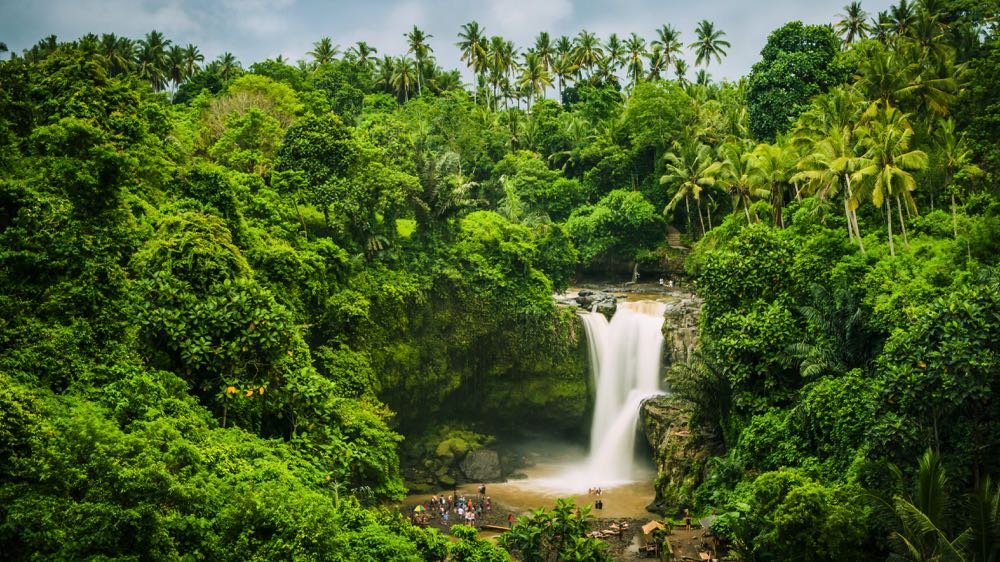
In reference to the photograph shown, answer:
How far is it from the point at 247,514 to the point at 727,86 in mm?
55132

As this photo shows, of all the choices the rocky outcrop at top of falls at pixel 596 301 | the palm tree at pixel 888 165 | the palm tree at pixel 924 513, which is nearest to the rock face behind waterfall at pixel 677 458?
the rocky outcrop at top of falls at pixel 596 301

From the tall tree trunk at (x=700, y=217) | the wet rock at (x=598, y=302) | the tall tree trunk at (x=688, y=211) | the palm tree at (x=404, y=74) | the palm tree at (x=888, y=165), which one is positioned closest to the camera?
the palm tree at (x=888, y=165)

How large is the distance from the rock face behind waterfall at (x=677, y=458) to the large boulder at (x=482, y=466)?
23.8 feet

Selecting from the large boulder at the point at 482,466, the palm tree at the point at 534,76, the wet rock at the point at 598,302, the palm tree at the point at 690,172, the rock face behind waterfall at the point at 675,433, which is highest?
the palm tree at the point at 534,76

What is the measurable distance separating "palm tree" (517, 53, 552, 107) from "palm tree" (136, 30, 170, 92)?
1189 inches

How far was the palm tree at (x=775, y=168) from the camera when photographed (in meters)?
34.9

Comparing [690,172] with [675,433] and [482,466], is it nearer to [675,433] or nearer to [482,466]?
[675,433]

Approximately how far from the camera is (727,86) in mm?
58906

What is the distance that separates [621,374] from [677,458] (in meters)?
7.56

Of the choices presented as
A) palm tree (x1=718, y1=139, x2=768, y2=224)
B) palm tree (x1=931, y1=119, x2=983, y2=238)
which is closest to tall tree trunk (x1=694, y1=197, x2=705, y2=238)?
palm tree (x1=718, y1=139, x2=768, y2=224)

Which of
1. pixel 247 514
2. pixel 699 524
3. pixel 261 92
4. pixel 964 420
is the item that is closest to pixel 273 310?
pixel 247 514

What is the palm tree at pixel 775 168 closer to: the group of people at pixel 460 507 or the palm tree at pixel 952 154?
the palm tree at pixel 952 154

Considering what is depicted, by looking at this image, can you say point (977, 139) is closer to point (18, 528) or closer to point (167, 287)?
point (167, 287)

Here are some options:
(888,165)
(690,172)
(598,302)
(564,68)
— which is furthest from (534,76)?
(888,165)
